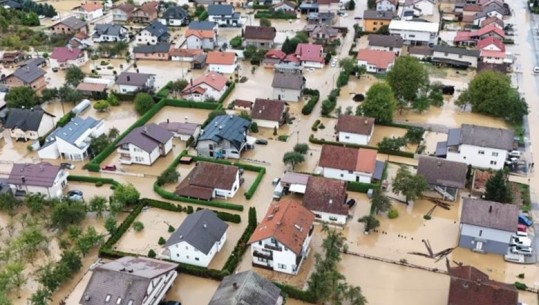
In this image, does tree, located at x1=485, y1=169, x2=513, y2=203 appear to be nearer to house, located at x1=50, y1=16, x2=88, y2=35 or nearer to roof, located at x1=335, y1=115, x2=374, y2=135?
roof, located at x1=335, y1=115, x2=374, y2=135

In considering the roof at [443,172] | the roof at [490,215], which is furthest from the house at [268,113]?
the roof at [490,215]

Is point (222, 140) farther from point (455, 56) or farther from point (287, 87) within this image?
point (455, 56)

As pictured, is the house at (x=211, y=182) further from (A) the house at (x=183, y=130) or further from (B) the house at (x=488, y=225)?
(B) the house at (x=488, y=225)

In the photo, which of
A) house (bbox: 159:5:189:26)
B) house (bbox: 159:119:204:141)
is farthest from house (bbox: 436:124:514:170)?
house (bbox: 159:5:189:26)

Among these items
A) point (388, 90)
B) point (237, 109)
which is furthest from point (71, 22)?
point (388, 90)

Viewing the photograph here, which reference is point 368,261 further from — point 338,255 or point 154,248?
point 154,248

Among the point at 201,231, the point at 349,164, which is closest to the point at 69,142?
the point at 201,231
